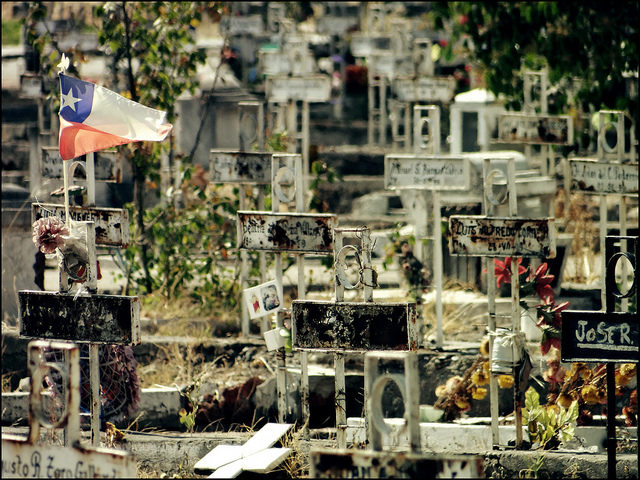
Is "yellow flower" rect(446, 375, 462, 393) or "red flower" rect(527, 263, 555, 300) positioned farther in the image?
"yellow flower" rect(446, 375, 462, 393)

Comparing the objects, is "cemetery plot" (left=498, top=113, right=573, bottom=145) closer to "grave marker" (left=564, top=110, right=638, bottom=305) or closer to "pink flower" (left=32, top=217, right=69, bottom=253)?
"grave marker" (left=564, top=110, right=638, bottom=305)

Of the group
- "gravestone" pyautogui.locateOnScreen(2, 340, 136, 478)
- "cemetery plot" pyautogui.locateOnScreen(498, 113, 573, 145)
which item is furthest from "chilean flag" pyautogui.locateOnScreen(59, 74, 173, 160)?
"cemetery plot" pyautogui.locateOnScreen(498, 113, 573, 145)

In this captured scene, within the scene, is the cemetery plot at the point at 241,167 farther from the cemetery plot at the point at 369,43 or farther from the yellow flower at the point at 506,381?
the cemetery plot at the point at 369,43

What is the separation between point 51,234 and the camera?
6.60 meters

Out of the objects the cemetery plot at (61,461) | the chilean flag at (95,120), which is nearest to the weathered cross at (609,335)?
the cemetery plot at (61,461)

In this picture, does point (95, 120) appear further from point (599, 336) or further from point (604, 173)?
point (604, 173)

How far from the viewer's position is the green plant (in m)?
6.95

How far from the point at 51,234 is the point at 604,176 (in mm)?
4165

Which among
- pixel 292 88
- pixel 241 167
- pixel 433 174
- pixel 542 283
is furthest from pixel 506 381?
pixel 292 88

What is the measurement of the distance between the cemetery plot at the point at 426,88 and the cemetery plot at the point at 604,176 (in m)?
5.72

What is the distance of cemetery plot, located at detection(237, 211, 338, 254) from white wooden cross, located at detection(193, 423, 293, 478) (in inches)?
45.0

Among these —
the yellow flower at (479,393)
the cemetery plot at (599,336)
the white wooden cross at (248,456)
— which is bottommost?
the white wooden cross at (248,456)

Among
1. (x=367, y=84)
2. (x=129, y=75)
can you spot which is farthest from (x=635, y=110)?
(x=367, y=84)

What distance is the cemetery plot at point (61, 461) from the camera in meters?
4.73
